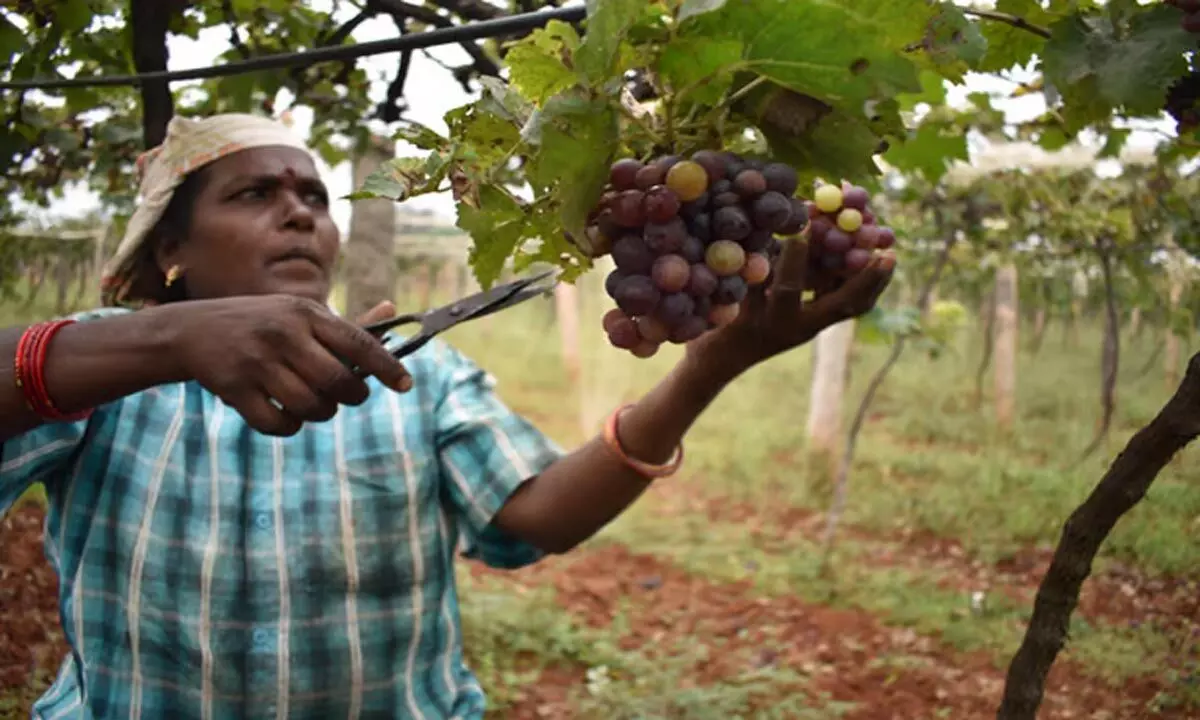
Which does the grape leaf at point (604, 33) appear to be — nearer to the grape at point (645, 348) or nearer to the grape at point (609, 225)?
the grape at point (609, 225)

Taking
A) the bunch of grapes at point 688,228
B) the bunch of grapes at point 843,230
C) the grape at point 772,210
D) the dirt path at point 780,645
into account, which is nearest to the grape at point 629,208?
the bunch of grapes at point 688,228

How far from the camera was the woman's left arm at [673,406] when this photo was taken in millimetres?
1247

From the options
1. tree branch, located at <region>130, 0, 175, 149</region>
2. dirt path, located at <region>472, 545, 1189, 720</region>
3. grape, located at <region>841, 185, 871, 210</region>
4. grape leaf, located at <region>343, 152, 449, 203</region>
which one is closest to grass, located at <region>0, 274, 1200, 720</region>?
dirt path, located at <region>472, 545, 1189, 720</region>

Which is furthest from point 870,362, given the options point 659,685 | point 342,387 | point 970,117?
point 342,387

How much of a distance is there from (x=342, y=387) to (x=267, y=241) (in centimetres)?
79

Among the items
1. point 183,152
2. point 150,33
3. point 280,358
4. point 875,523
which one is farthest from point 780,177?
point 875,523

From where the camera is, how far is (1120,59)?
0.99m

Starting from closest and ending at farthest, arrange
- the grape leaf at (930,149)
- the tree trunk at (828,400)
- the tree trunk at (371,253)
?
1. the grape leaf at (930,149)
2. the tree trunk at (371,253)
3. the tree trunk at (828,400)

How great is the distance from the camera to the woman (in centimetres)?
162

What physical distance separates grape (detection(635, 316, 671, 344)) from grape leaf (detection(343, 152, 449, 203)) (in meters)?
0.23

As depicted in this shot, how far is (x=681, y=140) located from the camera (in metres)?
0.88

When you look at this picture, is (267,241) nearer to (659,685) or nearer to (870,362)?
(659,685)

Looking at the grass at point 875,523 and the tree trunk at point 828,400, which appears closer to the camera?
the grass at point 875,523

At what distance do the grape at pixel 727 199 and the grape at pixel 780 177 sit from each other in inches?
1.2
